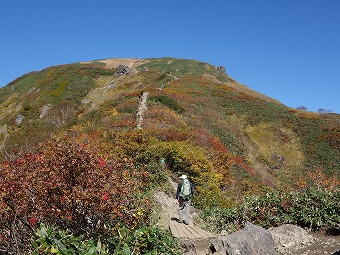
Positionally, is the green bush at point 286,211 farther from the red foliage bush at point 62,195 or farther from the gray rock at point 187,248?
the red foliage bush at point 62,195

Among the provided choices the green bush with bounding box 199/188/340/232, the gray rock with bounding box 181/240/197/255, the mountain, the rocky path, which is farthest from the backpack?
the rocky path

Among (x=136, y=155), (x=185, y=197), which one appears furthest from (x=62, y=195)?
(x=136, y=155)

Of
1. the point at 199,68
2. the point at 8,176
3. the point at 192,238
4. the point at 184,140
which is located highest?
the point at 199,68

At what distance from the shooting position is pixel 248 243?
8312 mm

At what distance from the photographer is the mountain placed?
24.8 metres

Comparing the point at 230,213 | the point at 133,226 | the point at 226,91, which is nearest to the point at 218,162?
the point at 230,213

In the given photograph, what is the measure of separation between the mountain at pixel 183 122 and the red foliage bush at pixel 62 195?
40.6 ft

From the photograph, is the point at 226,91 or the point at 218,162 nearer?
the point at 218,162

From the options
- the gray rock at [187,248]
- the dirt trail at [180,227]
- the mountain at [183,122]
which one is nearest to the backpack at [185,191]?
the dirt trail at [180,227]

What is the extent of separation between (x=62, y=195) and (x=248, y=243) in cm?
441

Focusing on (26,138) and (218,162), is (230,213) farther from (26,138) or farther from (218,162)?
(26,138)

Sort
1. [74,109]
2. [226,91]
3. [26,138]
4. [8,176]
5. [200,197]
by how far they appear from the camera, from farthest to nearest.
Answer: [226,91] → [74,109] → [26,138] → [200,197] → [8,176]

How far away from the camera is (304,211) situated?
10773 mm

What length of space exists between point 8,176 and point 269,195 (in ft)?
27.9
